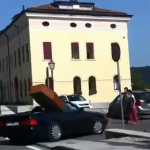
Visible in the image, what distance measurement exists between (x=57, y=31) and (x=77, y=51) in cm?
343

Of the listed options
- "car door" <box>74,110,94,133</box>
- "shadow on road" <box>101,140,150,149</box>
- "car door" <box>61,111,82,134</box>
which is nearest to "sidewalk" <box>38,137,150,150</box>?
"shadow on road" <box>101,140,150,149</box>

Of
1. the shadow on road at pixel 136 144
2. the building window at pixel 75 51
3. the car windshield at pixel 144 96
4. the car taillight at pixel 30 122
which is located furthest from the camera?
the building window at pixel 75 51

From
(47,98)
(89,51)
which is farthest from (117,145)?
(89,51)

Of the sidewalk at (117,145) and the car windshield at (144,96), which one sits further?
the car windshield at (144,96)

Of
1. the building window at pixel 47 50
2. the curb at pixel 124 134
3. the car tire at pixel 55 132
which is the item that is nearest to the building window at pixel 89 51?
the building window at pixel 47 50

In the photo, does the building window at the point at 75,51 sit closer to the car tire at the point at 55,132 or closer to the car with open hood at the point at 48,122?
the car with open hood at the point at 48,122

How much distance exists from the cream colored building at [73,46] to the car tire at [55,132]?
1513 inches

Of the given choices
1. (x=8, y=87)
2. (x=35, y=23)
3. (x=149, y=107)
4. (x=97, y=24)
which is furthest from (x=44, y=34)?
(x=149, y=107)

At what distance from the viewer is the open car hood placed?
16.6 m

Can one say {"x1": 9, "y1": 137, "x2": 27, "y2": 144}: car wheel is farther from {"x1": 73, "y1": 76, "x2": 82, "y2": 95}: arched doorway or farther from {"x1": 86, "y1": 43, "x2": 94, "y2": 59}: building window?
{"x1": 86, "y1": 43, "x2": 94, "y2": 59}: building window

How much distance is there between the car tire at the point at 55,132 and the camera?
15.7m

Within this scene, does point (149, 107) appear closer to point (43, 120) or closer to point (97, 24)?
point (43, 120)

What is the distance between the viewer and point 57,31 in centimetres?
5534

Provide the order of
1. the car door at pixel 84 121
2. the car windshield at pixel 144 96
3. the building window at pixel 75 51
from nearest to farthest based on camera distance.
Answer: the car door at pixel 84 121, the car windshield at pixel 144 96, the building window at pixel 75 51
